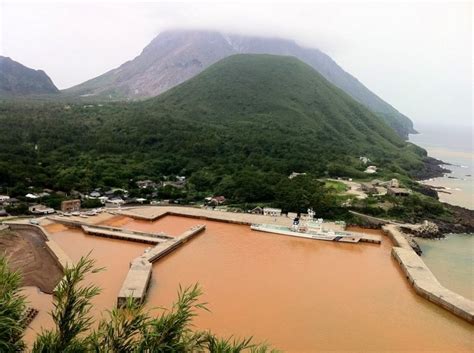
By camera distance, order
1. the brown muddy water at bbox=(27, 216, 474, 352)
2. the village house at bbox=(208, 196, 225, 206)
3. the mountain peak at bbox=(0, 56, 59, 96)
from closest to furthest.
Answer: the brown muddy water at bbox=(27, 216, 474, 352) → the village house at bbox=(208, 196, 225, 206) → the mountain peak at bbox=(0, 56, 59, 96)

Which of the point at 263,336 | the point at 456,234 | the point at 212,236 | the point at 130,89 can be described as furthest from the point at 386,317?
the point at 130,89

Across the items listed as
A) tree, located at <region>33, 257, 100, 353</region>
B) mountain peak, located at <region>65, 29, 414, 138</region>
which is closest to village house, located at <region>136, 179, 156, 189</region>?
tree, located at <region>33, 257, 100, 353</region>

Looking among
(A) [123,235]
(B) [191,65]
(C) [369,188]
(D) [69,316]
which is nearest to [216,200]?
(A) [123,235]

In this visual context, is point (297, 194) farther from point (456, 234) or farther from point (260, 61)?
point (260, 61)

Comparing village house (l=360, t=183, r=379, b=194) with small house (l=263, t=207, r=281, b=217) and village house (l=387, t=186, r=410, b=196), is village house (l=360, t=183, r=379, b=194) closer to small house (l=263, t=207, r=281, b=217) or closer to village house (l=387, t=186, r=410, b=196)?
village house (l=387, t=186, r=410, b=196)

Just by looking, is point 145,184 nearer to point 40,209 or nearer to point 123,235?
point 40,209

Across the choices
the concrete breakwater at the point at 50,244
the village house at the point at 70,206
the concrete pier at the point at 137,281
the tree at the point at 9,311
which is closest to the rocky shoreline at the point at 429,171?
the village house at the point at 70,206

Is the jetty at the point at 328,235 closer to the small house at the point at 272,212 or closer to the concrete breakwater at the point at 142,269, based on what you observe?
the small house at the point at 272,212
